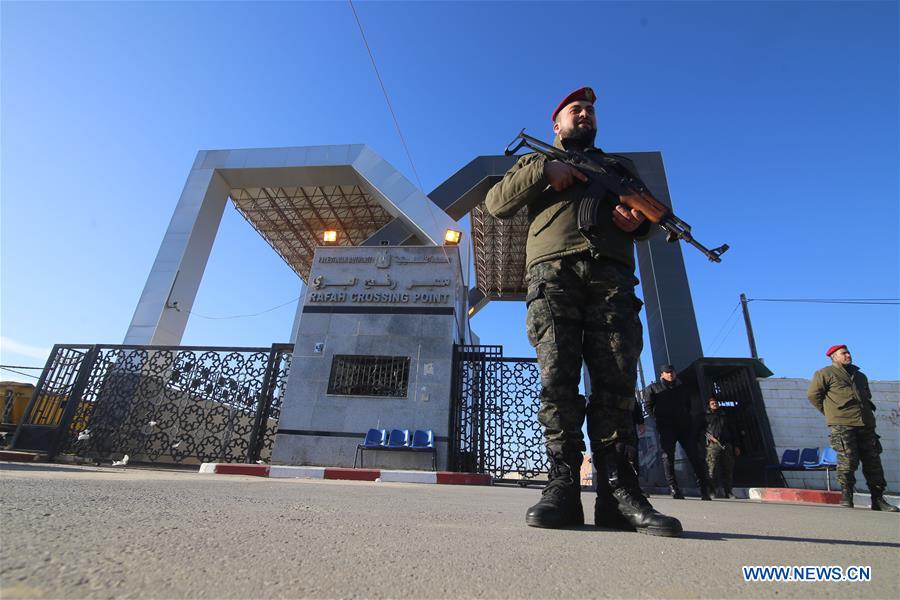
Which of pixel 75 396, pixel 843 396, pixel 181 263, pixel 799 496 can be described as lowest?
pixel 799 496

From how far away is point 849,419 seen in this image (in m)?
4.31

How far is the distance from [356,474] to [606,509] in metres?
5.00

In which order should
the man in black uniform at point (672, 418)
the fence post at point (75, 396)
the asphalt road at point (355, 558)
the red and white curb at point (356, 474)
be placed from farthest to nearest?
the fence post at point (75, 396), the red and white curb at point (356, 474), the man in black uniform at point (672, 418), the asphalt road at point (355, 558)

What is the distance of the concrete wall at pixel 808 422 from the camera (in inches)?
280

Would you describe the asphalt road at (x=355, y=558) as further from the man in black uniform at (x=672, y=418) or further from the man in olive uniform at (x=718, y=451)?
the man in olive uniform at (x=718, y=451)

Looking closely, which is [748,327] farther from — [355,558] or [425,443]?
[355,558]

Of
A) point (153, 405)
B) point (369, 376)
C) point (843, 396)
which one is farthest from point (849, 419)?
point (153, 405)

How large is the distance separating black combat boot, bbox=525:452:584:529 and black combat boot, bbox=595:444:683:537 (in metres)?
0.13

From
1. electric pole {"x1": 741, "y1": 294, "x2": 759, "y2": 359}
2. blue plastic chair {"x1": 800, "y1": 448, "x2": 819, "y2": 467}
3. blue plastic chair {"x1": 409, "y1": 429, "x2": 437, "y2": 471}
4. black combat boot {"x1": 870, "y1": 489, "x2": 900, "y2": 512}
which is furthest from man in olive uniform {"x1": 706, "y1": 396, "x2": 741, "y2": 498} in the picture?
electric pole {"x1": 741, "y1": 294, "x2": 759, "y2": 359}

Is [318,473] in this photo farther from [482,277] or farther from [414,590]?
[482,277]

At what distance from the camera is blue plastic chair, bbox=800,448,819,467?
6.57 m

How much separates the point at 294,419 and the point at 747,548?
7.04m

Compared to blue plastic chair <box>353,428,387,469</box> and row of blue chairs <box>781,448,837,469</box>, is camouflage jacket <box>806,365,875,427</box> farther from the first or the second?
blue plastic chair <box>353,428,387,469</box>

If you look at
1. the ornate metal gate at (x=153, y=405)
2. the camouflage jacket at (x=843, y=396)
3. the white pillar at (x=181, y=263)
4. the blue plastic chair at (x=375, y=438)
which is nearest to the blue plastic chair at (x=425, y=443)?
the blue plastic chair at (x=375, y=438)
